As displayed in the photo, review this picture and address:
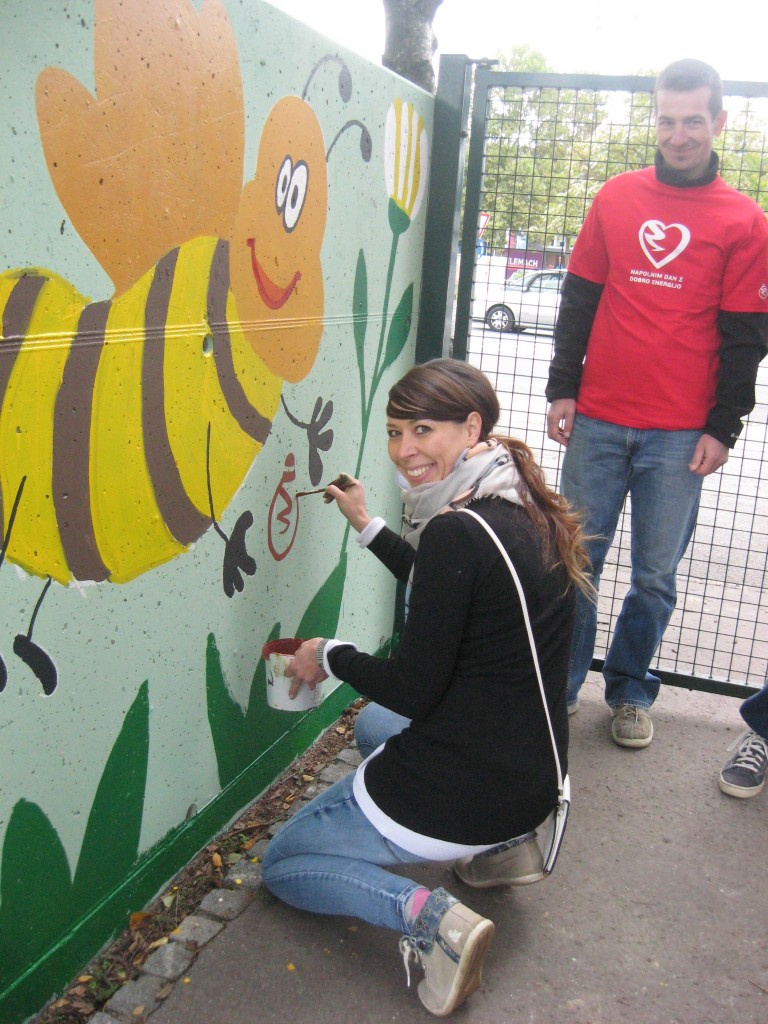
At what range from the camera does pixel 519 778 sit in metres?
2.46

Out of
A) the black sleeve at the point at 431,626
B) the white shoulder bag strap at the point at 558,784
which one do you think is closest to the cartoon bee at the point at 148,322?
the black sleeve at the point at 431,626

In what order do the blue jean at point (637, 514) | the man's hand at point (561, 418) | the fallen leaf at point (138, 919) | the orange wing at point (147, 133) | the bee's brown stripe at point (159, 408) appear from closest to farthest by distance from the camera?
the orange wing at point (147, 133) < the bee's brown stripe at point (159, 408) < the fallen leaf at point (138, 919) < the blue jean at point (637, 514) < the man's hand at point (561, 418)

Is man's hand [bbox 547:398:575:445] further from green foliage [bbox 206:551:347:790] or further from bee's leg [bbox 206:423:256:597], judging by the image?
bee's leg [bbox 206:423:256:597]

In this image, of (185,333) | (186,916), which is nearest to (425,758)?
(186,916)

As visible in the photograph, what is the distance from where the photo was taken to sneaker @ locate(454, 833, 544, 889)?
8.92 ft

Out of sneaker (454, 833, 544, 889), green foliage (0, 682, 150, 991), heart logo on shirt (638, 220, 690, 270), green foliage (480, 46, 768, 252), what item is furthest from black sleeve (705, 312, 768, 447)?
green foliage (0, 682, 150, 991)

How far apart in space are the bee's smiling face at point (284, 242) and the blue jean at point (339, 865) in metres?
1.26

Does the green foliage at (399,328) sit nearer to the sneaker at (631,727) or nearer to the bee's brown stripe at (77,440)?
the sneaker at (631,727)

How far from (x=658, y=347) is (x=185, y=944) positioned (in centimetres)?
248

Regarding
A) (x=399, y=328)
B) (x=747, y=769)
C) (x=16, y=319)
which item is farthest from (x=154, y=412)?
(x=747, y=769)

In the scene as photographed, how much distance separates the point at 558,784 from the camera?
2.55m

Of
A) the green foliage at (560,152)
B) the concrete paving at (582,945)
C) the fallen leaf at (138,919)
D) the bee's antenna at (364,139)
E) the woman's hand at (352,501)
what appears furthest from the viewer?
the green foliage at (560,152)

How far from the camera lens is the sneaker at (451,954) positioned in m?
2.27

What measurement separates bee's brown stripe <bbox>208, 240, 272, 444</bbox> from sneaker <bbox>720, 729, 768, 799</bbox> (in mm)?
2138
